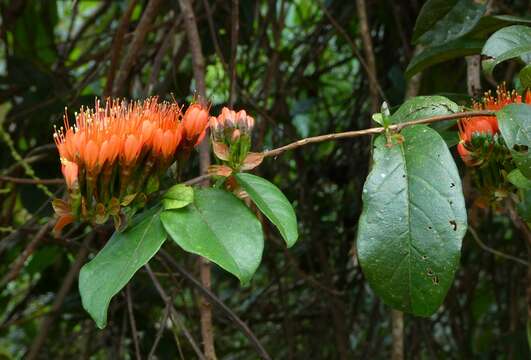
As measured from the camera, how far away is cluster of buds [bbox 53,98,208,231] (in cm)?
86

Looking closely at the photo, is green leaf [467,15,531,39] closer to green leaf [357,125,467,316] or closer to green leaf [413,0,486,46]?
green leaf [413,0,486,46]

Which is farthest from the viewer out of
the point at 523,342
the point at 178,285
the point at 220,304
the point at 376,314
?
the point at 376,314

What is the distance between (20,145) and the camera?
7.14ft

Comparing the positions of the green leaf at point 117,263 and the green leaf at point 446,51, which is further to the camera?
the green leaf at point 446,51

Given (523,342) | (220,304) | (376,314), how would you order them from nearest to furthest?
1. (220,304)
2. (523,342)
3. (376,314)

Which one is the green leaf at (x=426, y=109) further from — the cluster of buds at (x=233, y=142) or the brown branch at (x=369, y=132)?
the cluster of buds at (x=233, y=142)

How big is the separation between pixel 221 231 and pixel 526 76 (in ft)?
1.45

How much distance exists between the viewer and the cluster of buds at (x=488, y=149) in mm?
979

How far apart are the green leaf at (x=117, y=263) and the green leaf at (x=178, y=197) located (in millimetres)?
20

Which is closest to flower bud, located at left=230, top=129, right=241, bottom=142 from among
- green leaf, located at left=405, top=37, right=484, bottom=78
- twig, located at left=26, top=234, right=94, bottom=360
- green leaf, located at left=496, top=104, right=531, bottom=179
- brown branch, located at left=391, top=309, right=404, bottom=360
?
green leaf, located at left=496, top=104, right=531, bottom=179

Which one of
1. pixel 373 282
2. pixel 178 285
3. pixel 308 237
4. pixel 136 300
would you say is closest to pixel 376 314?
pixel 308 237

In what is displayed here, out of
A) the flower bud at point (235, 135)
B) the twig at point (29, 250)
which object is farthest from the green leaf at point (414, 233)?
the twig at point (29, 250)

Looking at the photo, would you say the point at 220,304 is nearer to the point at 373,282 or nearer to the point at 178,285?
the point at 178,285

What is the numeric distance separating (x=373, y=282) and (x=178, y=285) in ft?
2.22
